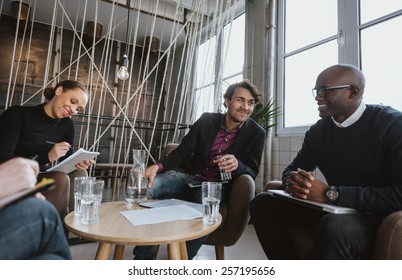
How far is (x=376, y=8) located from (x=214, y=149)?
174cm

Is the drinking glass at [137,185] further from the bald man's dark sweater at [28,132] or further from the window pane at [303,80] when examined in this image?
the window pane at [303,80]

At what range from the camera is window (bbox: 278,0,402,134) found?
1.97 metres

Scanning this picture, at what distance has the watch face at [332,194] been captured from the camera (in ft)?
3.39

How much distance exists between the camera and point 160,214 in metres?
1.03

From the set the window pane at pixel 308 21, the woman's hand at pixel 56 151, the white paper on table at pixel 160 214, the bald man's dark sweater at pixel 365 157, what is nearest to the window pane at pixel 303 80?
the window pane at pixel 308 21

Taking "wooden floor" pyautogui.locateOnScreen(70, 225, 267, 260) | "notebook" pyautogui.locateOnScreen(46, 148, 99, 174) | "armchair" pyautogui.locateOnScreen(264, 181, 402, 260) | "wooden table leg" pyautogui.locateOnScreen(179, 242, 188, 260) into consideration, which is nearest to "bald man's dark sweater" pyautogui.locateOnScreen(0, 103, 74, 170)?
"notebook" pyautogui.locateOnScreen(46, 148, 99, 174)

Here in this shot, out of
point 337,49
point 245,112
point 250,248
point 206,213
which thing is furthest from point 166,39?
point 206,213

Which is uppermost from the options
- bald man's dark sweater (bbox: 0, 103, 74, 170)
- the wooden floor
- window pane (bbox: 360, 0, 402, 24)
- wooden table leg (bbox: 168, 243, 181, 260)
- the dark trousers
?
window pane (bbox: 360, 0, 402, 24)

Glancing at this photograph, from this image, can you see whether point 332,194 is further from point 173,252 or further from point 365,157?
point 173,252

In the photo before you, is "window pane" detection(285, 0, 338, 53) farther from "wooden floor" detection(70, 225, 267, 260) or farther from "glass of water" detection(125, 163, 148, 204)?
"glass of water" detection(125, 163, 148, 204)

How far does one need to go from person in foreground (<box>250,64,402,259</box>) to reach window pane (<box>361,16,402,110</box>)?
3.17 feet

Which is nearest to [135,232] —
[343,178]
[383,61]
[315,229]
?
[315,229]
